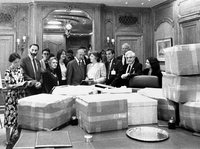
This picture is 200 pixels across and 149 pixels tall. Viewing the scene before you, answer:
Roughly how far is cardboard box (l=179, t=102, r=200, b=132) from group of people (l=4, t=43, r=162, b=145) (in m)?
2.27

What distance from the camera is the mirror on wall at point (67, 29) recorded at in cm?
646

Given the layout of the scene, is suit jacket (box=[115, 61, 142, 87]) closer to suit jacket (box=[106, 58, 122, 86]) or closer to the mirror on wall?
suit jacket (box=[106, 58, 122, 86])

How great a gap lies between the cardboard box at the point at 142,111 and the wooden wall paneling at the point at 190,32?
4.26 meters

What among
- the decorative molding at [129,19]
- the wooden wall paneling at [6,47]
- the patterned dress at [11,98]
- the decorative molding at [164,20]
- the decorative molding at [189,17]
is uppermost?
the decorative molding at [129,19]

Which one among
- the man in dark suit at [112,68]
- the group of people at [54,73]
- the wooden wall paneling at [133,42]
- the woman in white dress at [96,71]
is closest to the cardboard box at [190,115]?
the group of people at [54,73]

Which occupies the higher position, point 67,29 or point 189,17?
point 67,29

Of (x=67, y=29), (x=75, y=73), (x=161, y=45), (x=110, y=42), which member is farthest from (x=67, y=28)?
(x=75, y=73)

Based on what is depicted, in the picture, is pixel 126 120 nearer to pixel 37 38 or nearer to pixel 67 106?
pixel 67 106

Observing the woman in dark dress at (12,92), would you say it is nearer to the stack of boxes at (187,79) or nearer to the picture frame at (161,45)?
the stack of boxes at (187,79)

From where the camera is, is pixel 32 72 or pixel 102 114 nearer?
pixel 102 114

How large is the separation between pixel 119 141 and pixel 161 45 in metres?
5.82

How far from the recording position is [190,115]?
1.20 metres

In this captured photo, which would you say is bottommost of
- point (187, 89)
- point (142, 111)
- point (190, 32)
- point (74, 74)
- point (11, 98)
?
point (11, 98)

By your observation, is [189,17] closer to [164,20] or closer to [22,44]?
[164,20]
